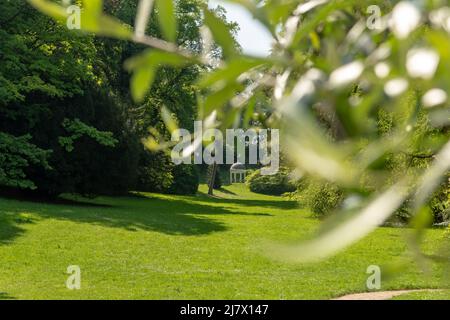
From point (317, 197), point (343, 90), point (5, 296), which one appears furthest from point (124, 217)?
point (343, 90)

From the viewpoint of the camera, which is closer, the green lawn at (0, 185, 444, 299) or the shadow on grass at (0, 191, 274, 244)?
the green lawn at (0, 185, 444, 299)

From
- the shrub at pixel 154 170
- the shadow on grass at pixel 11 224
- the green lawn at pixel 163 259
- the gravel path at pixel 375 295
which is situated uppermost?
the shrub at pixel 154 170

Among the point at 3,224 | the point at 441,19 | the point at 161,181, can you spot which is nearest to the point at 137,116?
the point at 161,181

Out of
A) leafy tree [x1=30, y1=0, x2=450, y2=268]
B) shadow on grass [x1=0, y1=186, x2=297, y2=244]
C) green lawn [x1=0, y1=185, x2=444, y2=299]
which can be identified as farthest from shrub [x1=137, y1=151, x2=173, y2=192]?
leafy tree [x1=30, y1=0, x2=450, y2=268]

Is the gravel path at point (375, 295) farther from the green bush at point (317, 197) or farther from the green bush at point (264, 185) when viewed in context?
the green bush at point (264, 185)

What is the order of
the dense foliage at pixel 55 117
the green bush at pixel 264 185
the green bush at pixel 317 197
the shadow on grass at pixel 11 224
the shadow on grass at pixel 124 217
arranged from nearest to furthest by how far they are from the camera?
the shadow on grass at pixel 11 224
the shadow on grass at pixel 124 217
the green bush at pixel 317 197
the dense foliage at pixel 55 117
the green bush at pixel 264 185

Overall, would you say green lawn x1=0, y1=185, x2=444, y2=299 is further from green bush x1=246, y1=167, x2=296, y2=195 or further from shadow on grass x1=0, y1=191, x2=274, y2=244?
green bush x1=246, y1=167, x2=296, y2=195

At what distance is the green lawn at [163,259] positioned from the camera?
31.9ft

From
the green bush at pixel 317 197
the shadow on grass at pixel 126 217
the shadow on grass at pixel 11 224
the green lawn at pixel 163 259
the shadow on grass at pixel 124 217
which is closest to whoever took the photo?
the green lawn at pixel 163 259

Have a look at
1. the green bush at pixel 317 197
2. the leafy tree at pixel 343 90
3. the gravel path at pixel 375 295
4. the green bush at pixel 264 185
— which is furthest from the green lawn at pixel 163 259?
the green bush at pixel 264 185

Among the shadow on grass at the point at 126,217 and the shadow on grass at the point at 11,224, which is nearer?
the shadow on grass at the point at 11,224

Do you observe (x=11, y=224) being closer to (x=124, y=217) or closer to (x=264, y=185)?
(x=124, y=217)

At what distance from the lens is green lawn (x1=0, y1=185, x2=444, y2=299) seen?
9.73 m
